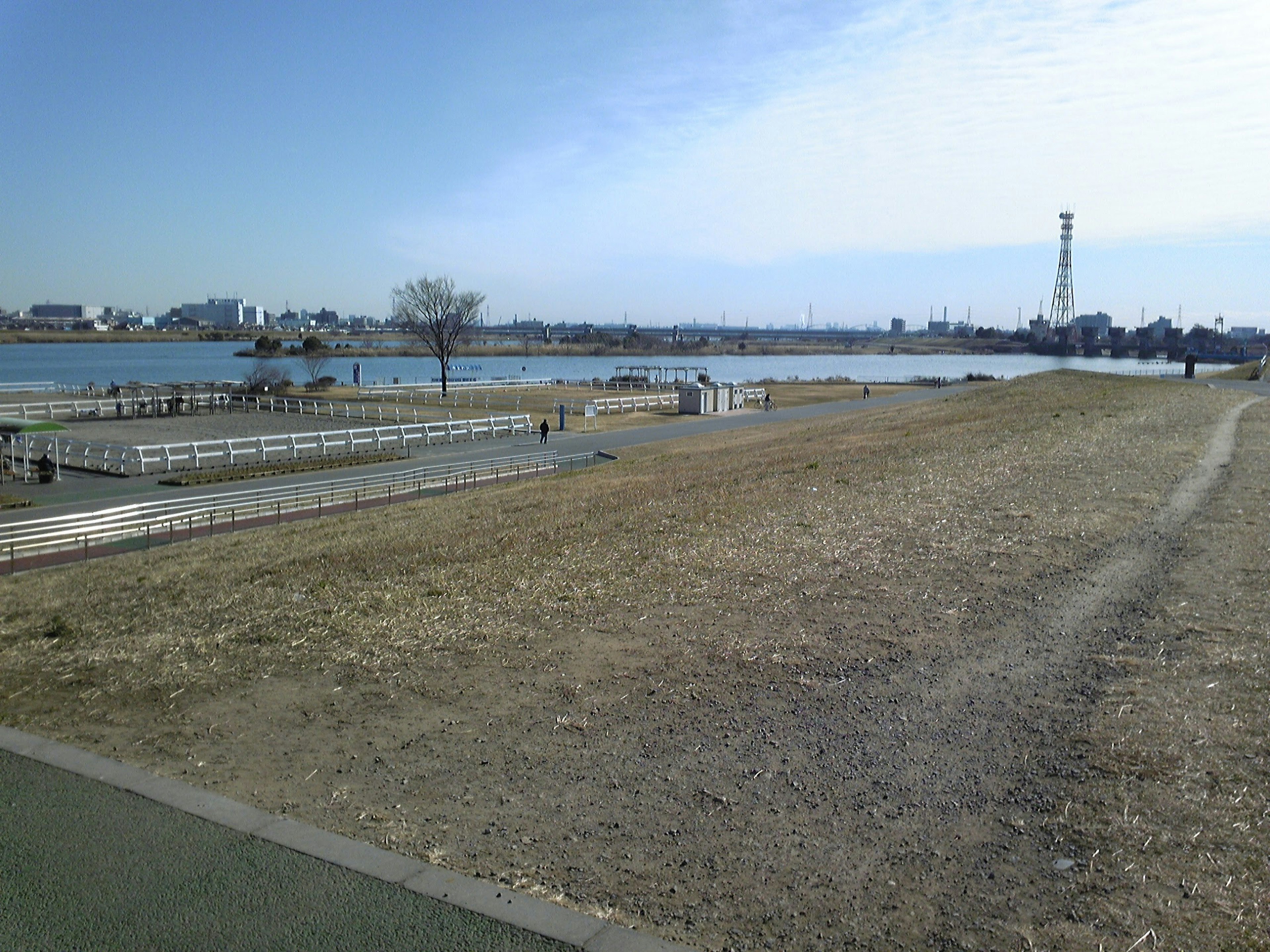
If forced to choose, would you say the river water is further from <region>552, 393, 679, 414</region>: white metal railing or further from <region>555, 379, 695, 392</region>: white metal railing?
<region>552, 393, 679, 414</region>: white metal railing

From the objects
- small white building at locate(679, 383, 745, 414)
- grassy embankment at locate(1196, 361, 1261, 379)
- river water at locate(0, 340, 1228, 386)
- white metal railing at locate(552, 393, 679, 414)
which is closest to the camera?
grassy embankment at locate(1196, 361, 1261, 379)

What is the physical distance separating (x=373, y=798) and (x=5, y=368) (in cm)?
13372

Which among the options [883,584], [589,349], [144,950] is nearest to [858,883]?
[144,950]

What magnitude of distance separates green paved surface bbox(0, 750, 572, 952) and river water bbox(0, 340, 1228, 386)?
9107cm

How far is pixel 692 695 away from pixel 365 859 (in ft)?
10.1

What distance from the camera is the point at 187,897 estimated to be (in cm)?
505

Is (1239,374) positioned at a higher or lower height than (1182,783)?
higher

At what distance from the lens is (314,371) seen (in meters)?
81.5

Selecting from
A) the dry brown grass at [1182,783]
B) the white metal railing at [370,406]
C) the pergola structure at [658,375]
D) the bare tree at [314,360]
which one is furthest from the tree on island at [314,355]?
the dry brown grass at [1182,783]

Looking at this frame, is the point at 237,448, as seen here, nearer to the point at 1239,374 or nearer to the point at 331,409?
the point at 331,409

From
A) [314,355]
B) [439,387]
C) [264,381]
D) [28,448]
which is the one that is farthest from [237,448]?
[314,355]

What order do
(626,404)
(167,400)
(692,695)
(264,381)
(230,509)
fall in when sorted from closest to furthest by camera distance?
(692,695)
(230,509)
(167,400)
(626,404)
(264,381)

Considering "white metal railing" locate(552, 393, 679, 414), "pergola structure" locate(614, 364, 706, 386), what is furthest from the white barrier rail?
"white metal railing" locate(552, 393, 679, 414)

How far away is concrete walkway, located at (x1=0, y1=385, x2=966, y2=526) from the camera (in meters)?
26.0
